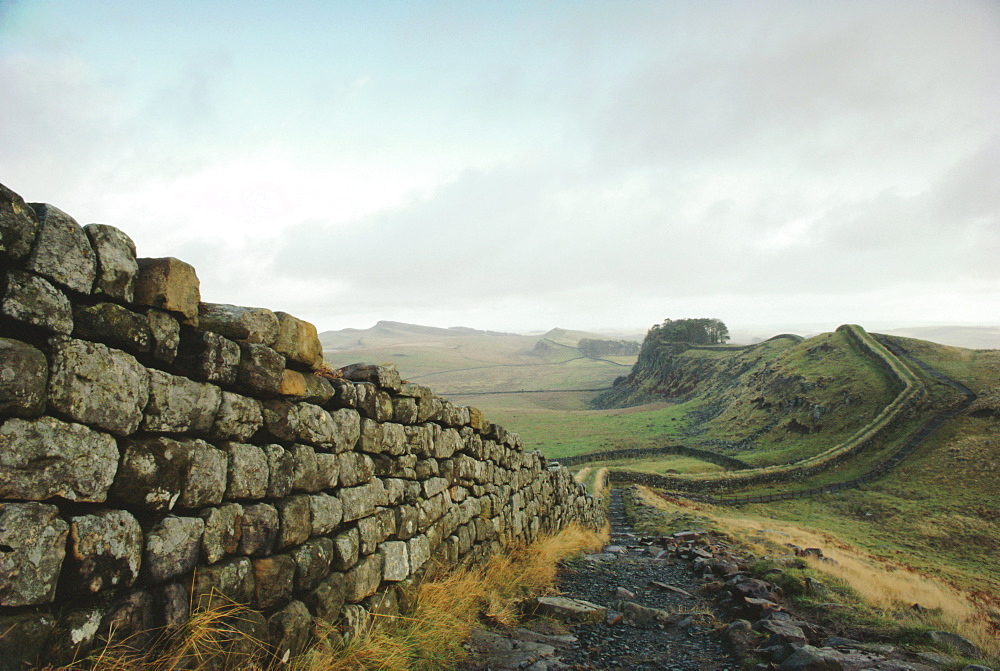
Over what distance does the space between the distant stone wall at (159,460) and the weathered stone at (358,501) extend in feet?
0.07

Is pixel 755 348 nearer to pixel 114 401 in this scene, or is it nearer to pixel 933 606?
pixel 933 606

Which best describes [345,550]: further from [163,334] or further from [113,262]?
[113,262]

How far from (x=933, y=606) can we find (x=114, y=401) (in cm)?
1326

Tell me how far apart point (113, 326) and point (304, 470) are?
204cm

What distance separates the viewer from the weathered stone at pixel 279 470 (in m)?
4.10

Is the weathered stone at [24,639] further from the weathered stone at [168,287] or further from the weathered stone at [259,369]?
the weathered stone at [259,369]

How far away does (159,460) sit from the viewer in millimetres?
3189

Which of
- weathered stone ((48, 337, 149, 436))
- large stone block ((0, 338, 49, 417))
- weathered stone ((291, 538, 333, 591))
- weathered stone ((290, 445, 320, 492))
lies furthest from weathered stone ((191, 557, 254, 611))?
large stone block ((0, 338, 49, 417))

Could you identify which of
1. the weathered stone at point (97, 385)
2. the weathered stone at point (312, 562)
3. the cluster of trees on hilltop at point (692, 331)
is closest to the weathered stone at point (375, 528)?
the weathered stone at point (312, 562)

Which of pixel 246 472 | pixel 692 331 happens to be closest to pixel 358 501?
pixel 246 472

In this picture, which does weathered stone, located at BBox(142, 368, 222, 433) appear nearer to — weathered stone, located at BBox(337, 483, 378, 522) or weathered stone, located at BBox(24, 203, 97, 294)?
weathered stone, located at BBox(24, 203, 97, 294)

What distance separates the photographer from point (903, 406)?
125ft

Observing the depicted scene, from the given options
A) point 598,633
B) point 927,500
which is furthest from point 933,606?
point 927,500

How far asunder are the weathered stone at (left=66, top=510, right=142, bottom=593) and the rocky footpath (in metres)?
3.57
